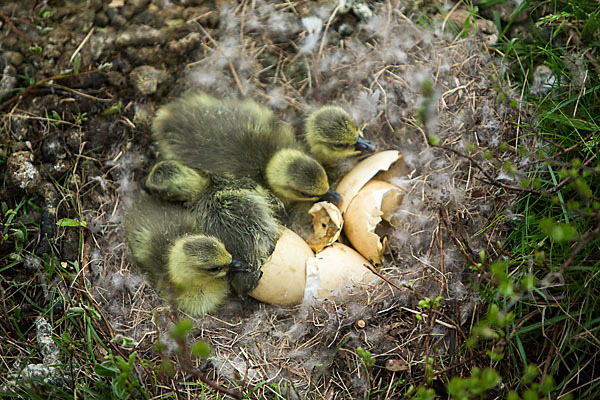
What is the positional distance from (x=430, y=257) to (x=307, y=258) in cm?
62

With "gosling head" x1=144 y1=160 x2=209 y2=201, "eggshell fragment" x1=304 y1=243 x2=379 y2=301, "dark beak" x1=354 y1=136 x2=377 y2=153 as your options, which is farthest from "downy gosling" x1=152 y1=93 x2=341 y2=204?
"eggshell fragment" x1=304 y1=243 x2=379 y2=301

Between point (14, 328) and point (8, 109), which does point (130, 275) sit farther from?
point (8, 109)

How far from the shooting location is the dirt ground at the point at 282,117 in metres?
2.31

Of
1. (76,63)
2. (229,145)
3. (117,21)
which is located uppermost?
(117,21)

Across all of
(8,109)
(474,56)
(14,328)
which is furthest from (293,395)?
(8,109)

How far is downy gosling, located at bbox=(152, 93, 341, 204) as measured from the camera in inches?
110

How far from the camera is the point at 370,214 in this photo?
2617mm

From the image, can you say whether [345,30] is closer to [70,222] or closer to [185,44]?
[185,44]

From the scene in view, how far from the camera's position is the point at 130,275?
2.67 m

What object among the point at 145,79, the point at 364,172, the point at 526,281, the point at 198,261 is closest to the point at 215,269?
the point at 198,261

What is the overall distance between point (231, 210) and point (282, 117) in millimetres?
861

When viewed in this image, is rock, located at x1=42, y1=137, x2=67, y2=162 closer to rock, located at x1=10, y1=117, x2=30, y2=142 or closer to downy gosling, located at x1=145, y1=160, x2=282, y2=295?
rock, located at x1=10, y1=117, x2=30, y2=142

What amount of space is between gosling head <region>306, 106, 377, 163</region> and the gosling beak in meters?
0.84

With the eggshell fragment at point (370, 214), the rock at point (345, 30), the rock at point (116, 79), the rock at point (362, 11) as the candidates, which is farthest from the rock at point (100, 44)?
the eggshell fragment at point (370, 214)
